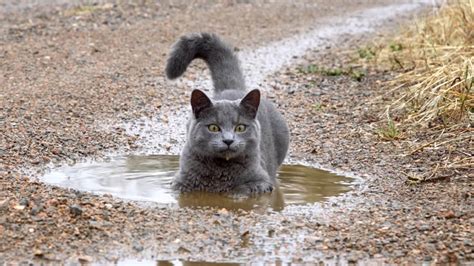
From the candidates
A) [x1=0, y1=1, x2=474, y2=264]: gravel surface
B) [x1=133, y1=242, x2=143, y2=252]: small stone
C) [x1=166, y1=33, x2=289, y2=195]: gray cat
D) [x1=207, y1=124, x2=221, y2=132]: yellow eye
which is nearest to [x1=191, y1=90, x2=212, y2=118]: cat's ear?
[x1=166, y1=33, x2=289, y2=195]: gray cat

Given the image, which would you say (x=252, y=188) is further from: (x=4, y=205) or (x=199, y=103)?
(x=4, y=205)

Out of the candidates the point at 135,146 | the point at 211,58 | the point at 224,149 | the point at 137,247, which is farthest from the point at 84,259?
the point at 211,58

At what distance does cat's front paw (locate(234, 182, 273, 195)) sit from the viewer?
6516 mm

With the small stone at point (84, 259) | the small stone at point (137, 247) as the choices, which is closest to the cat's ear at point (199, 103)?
the small stone at point (137, 247)

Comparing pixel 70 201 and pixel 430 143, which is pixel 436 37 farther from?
pixel 70 201

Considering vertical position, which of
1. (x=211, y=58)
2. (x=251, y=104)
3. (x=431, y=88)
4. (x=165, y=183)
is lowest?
(x=165, y=183)

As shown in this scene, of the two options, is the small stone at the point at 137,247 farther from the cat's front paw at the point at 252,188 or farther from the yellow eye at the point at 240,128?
the yellow eye at the point at 240,128

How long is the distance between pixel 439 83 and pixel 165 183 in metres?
2.87

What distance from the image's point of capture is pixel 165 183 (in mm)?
6789

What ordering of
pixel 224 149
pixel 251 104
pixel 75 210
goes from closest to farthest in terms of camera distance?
pixel 75 210 < pixel 224 149 < pixel 251 104

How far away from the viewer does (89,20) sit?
1341cm

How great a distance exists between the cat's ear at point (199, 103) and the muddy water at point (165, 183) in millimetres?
556

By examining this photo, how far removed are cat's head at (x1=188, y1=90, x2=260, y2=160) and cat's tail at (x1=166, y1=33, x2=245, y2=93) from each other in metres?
0.97

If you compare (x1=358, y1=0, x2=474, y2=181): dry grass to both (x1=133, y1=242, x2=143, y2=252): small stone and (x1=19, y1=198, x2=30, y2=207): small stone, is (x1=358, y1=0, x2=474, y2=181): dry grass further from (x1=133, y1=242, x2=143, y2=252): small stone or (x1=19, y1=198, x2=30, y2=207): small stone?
(x1=19, y1=198, x2=30, y2=207): small stone
